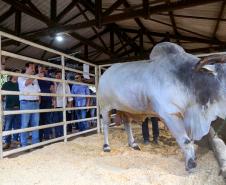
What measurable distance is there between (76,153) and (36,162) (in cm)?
82

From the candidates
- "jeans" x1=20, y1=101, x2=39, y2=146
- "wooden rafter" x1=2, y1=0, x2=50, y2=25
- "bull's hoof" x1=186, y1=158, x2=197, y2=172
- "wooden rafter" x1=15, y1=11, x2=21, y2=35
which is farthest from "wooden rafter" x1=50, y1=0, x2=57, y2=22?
"bull's hoof" x1=186, y1=158, x2=197, y2=172

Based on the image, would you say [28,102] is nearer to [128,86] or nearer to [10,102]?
[10,102]

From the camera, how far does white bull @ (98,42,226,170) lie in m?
3.18

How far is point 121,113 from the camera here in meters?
5.29

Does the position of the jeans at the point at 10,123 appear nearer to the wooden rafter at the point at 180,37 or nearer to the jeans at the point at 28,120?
the jeans at the point at 28,120

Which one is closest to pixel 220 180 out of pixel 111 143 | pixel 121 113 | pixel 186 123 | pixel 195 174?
pixel 195 174

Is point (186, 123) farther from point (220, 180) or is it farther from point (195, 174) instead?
point (220, 180)

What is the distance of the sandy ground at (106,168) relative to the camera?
296cm

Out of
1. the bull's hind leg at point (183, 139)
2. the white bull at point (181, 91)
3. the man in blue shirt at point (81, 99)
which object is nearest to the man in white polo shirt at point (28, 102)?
the white bull at point (181, 91)

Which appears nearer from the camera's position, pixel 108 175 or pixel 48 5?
pixel 108 175

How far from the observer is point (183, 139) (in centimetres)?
340

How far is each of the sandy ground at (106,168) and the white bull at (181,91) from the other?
13.1 inches

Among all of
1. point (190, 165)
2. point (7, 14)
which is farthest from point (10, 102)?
point (190, 165)

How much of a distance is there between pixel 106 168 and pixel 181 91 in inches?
50.9
